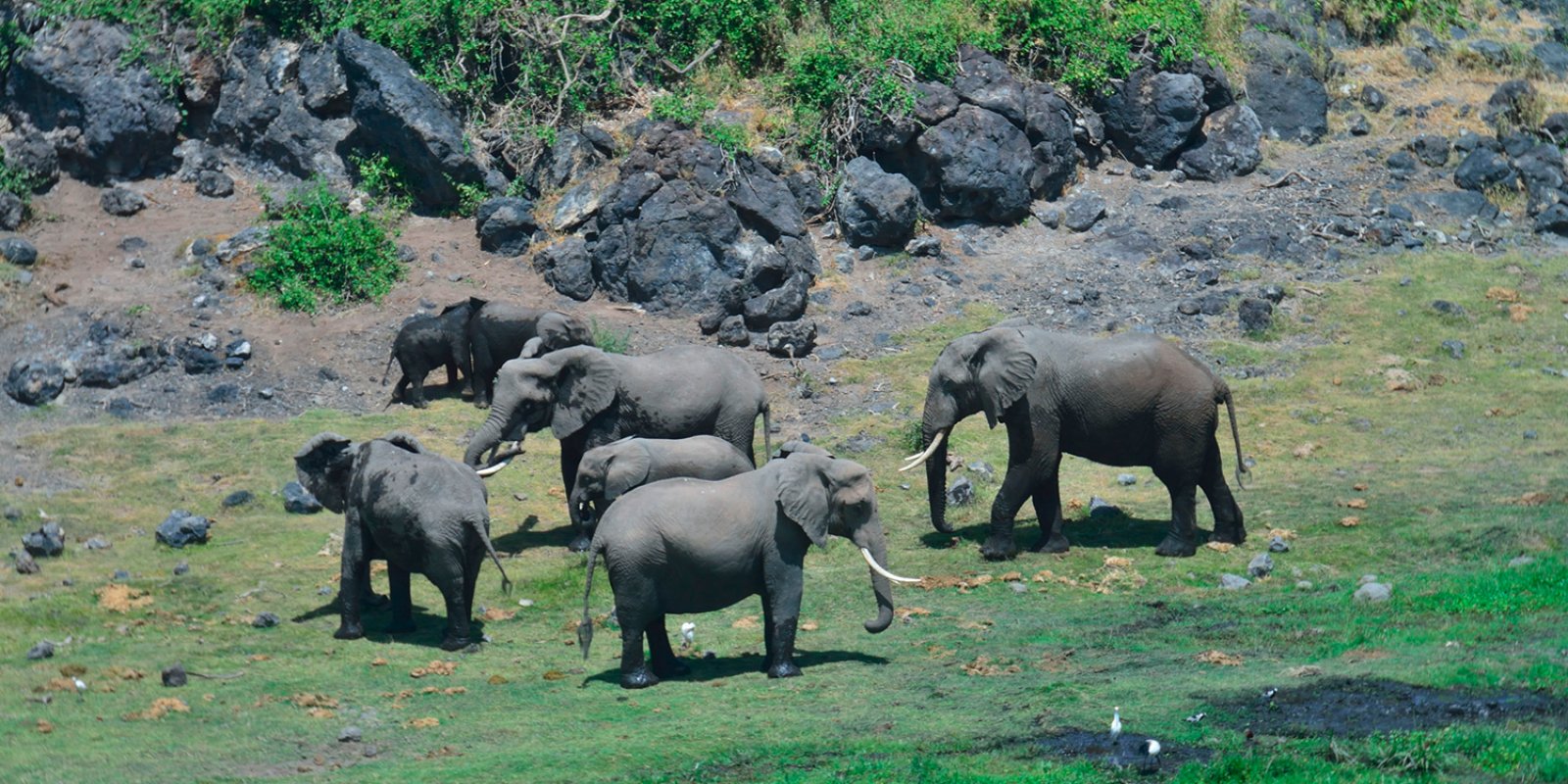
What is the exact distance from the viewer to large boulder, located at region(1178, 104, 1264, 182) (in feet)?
107

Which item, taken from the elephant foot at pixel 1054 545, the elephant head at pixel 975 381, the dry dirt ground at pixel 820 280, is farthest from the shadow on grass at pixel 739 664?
the dry dirt ground at pixel 820 280

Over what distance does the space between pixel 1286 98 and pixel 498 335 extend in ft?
57.5

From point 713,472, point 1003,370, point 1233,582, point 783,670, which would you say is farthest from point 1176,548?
point 783,670

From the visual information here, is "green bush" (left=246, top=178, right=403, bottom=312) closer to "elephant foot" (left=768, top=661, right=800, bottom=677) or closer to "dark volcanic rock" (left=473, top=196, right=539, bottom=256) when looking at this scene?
"dark volcanic rock" (left=473, top=196, right=539, bottom=256)

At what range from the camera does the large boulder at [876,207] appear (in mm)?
29375

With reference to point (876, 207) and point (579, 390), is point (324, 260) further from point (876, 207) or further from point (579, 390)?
point (579, 390)

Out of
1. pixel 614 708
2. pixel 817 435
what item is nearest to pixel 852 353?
pixel 817 435

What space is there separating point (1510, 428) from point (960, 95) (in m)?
11.9

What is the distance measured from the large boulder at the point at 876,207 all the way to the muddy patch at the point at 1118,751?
18339 mm

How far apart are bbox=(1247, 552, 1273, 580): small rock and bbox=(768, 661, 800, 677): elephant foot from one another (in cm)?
534

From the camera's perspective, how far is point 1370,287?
93.0ft

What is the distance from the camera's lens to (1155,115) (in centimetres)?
3266

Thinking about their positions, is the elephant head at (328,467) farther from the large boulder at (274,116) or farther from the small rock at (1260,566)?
the large boulder at (274,116)

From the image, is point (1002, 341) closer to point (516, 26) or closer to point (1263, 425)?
point (1263, 425)
